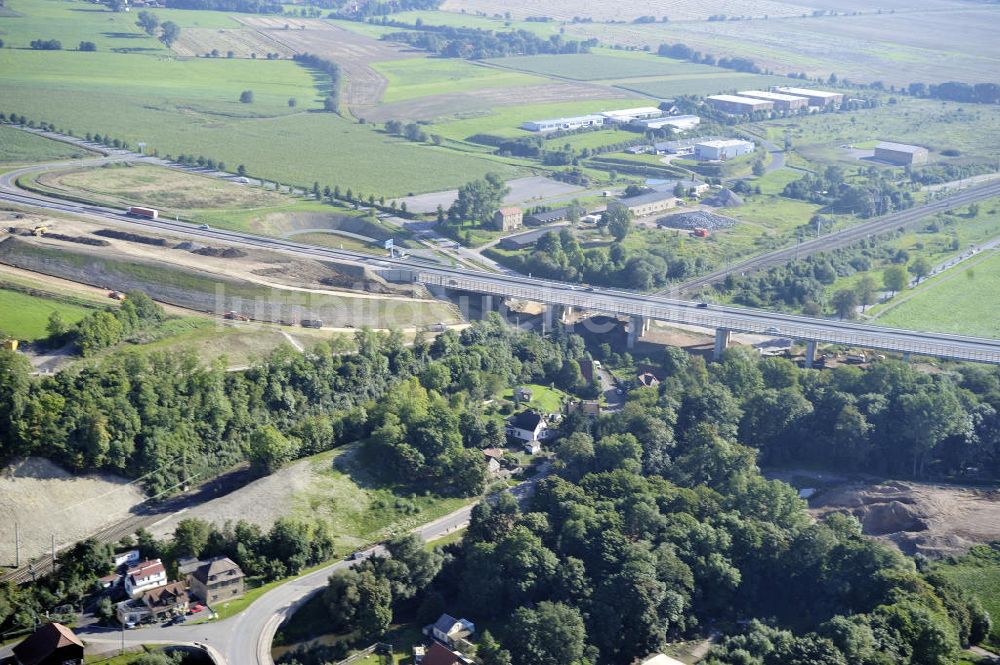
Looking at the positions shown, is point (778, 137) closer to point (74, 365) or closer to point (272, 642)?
point (74, 365)

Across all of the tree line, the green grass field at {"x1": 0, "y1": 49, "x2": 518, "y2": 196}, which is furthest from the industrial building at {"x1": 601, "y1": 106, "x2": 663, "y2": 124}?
the tree line

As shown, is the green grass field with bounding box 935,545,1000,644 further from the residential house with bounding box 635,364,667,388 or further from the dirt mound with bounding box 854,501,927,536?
the residential house with bounding box 635,364,667,388

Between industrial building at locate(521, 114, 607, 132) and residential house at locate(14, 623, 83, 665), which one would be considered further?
industrial building at locate(521, 114, 607, 132)

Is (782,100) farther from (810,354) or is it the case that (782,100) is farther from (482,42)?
(810,354)

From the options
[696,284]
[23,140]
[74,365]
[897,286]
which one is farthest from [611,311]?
[23,140]

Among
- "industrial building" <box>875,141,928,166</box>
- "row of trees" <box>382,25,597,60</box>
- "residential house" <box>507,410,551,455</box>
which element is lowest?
"residential house" <box>507,410,551,455</box>

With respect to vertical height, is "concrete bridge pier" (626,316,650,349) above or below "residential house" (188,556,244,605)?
above

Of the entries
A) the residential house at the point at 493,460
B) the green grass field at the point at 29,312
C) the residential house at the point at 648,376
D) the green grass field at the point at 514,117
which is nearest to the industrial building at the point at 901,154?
the green grass field at the point at 514,117
